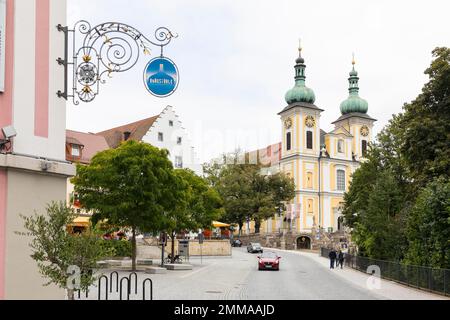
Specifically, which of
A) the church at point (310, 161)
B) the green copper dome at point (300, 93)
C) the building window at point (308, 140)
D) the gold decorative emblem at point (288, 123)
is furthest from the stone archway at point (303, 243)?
the green copper dome at point (300, 93)

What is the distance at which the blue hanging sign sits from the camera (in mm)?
10953

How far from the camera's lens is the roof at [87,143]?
200 feet

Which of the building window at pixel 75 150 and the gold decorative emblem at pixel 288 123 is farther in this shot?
the gold decorative emblem at pixel 288 123

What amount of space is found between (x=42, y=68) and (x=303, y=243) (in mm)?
74009

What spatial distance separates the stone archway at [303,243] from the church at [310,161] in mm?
7521

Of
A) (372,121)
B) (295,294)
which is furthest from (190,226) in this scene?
(372,121)

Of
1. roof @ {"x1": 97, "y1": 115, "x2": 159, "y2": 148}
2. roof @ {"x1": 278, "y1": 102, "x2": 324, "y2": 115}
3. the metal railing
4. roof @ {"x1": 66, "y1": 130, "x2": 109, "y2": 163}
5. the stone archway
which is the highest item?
roof @ {"x1": 278, "y1": 102, "x2": 324, "y2": 115}

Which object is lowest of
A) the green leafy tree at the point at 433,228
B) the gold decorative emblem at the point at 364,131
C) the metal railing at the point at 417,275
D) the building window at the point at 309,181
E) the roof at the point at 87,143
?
the metal railing at the point at 417,275

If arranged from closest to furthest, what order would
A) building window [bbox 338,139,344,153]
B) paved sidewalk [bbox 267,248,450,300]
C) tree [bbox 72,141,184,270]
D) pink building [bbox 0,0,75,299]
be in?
pink building [bbox 0,0,75,299] < paved sidewalk [bbox 267,248,450,300] < tree [bbox 72,141,184,270] < building window [bbox 338,139,344,153]

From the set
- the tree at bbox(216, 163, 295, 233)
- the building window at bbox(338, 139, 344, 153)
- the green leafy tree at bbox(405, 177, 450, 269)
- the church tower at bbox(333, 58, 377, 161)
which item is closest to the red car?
the green leafy tree at bbox(405, 177, 450, 269)

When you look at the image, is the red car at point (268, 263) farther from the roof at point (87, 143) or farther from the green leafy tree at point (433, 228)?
the roof at point (87, 143)

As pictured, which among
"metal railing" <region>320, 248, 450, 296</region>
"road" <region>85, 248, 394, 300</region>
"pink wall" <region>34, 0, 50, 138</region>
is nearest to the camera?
"pink wall" <region>34, 0, 50, 138</region>

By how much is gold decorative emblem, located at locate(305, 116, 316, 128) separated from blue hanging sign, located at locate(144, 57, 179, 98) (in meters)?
86.7

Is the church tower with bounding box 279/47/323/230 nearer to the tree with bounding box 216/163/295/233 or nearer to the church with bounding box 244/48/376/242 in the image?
the church with bounding box 244/48/376/242
